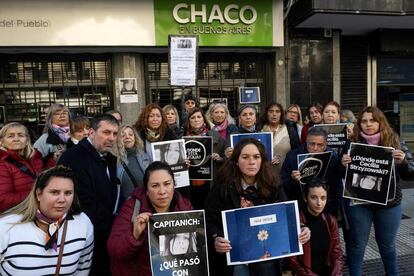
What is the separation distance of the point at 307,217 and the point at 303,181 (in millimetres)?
580

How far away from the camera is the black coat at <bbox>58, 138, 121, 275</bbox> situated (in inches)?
116

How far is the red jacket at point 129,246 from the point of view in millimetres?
2386

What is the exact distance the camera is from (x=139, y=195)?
256 centimetres

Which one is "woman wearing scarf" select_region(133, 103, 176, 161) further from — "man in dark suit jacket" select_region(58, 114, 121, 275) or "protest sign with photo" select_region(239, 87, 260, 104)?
"protest sign with photo" select_region(239, 87, 260, 104)

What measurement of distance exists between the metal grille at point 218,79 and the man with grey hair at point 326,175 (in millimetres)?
5587

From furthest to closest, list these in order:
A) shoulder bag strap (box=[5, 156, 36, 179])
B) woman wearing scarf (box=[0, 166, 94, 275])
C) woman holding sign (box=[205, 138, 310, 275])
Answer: shoulder bag strap (box=[5, 156, 36, 179])
woman holding sign (box=[205, 138, 310, 275])
woman wearing scarf (box=[0, 166, 94, 275])

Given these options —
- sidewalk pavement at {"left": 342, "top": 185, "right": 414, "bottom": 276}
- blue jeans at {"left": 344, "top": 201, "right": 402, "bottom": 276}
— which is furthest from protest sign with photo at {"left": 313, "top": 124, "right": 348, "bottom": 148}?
sidewalk pavement at {"left": 342, "top": 185, "right": 414, "bottom": 276}

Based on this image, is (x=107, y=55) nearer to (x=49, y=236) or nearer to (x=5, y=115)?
(x=5, y=115)

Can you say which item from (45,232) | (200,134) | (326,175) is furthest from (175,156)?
(45,232)

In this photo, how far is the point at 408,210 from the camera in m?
6.79

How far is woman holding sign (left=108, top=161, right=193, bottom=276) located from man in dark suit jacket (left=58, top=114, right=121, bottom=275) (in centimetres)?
51

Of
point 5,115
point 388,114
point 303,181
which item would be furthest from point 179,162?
point 388,114

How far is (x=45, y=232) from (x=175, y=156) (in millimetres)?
1820

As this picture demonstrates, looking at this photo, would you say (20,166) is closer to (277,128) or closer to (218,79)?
(277,128)
